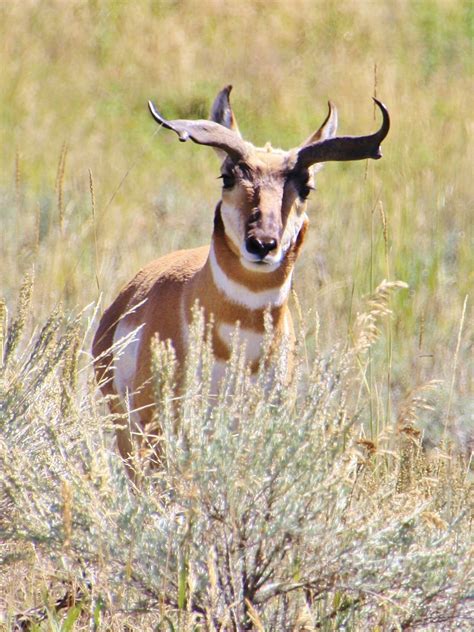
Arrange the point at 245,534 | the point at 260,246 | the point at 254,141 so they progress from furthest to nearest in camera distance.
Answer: the point at 254,141 < the point at 260,246 < the point at 245,534

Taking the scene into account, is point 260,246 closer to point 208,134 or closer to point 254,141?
point 208,134

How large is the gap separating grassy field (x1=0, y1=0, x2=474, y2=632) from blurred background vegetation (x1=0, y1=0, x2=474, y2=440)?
4 cm

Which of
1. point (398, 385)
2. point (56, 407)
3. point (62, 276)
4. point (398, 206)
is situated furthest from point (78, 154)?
point (56, 407)

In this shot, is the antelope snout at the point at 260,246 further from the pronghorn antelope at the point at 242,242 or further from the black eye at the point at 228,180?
the black eye at the point at 228,180

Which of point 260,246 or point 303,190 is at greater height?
point 303,190

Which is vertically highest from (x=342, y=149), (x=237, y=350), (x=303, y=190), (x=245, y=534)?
(x=342, y=149)

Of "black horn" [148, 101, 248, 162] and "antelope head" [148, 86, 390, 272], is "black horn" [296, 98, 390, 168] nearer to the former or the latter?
"antelope head" [148, 86, 390, 272]

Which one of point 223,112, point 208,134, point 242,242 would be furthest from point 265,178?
point 223,112

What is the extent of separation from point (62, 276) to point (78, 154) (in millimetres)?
4700

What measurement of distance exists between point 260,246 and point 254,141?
894cm

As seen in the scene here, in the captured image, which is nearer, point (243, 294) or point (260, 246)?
point (260, 246)

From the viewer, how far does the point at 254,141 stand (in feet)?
43.0

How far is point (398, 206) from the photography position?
8.62 metres

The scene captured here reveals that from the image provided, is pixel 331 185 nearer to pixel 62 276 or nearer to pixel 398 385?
pixel 62 276
